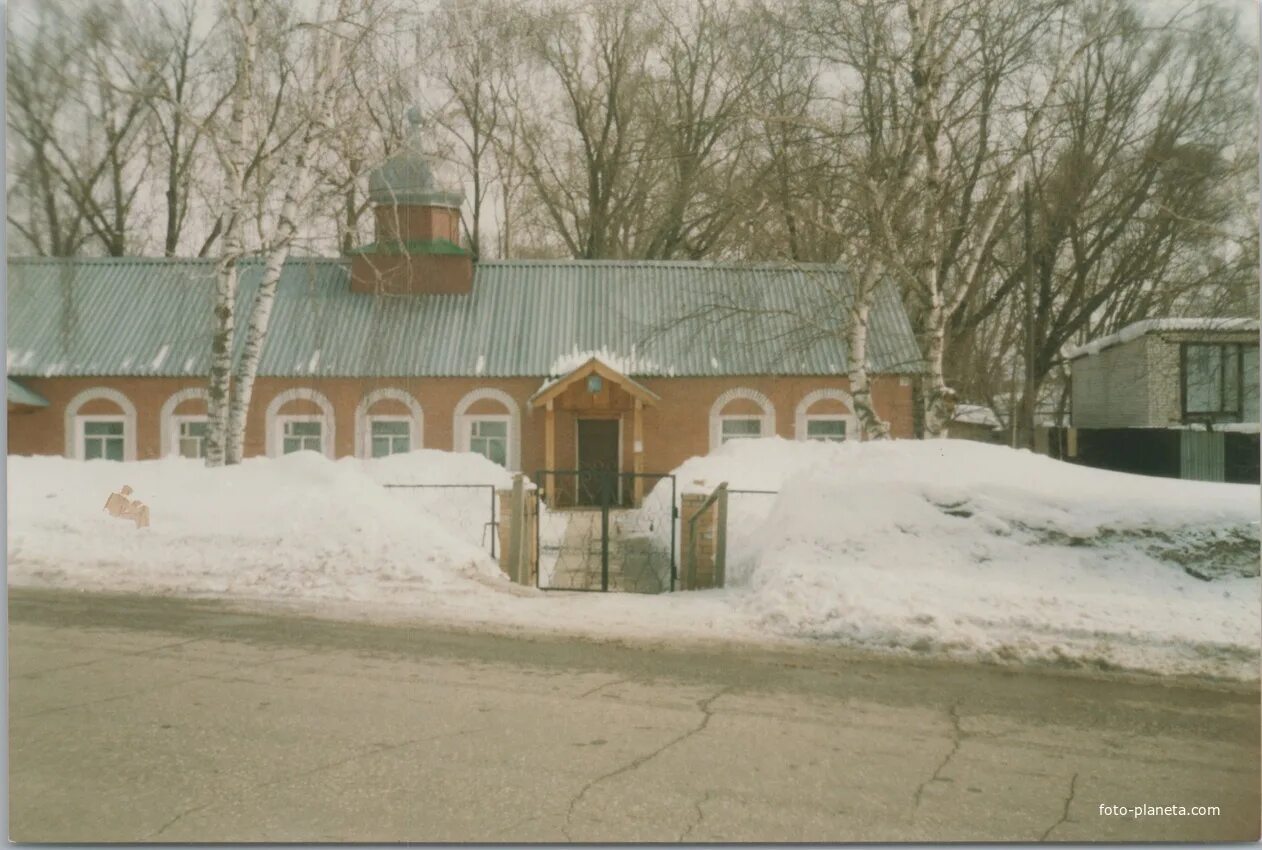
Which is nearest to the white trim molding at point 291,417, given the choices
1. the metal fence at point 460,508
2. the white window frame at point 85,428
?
the white window frame at point 85,428

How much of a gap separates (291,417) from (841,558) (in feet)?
42.0

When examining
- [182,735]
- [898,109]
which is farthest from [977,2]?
[182,735]

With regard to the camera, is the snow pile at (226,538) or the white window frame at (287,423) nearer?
the snow pile at (226,538)

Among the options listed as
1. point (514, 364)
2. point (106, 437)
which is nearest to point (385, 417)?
point (514, 364)

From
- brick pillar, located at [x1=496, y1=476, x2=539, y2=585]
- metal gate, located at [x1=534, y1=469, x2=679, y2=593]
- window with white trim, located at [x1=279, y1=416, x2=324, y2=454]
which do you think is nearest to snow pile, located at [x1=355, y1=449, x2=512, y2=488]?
metal gate, located at [x1=534, y1=469, x2=679, y2=593]

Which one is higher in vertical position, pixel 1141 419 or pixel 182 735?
pixel 1141 419

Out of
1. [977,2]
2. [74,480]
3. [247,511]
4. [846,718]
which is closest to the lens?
[846,718]

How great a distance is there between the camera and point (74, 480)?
8.45 meters

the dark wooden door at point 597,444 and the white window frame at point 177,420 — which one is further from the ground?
the white window frame at point 177,420

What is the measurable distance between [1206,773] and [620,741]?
117 inches

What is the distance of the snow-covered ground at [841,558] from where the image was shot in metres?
6.70

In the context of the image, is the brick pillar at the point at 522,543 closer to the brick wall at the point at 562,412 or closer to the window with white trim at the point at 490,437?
the brick wall at the point at 562,412

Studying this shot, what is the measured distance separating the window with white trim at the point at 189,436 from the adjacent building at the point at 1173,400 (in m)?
13.5

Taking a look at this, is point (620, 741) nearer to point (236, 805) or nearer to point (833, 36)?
point (236, 805)
